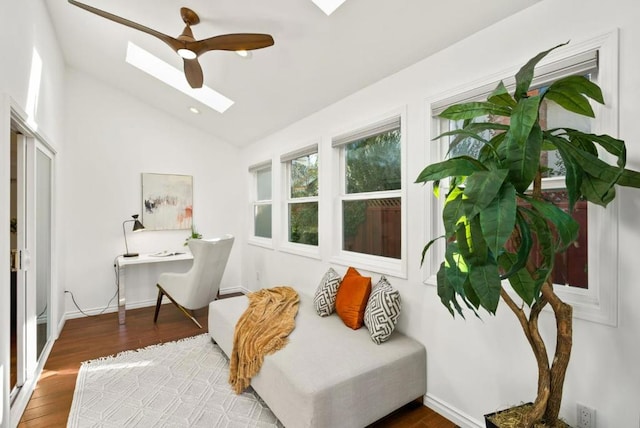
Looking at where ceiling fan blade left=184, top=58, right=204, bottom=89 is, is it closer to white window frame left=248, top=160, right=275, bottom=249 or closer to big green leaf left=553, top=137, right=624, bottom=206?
white window frame left=248, top=160, right=275, bottom=249

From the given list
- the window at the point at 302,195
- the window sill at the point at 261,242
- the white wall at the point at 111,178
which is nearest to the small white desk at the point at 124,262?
the white wall at the point at 111,178

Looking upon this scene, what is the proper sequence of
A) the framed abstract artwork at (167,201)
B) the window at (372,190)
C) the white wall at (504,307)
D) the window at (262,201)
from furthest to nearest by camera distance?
the window at (262,201), the framed abstract artwork at (167,201), the window at (372,190), the white wall at (504,307)

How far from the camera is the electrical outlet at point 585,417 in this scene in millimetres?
1437

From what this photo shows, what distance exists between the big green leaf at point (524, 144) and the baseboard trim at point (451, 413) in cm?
154

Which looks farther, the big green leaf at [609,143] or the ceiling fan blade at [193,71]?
the ceiling fan blade at [193,71]

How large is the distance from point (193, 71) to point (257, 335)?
2.03m

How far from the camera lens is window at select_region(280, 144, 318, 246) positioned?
3.54 metres

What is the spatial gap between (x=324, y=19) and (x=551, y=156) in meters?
1.59

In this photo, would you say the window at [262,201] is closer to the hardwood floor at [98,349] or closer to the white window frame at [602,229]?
the hardwood floor at [98,349]

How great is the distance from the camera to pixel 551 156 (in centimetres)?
165

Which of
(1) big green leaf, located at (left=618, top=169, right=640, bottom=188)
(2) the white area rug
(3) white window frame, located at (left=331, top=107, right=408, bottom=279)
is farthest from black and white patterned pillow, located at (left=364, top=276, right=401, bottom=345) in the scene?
(1) big green leaf, located at (left=618, top=169, right=640, bottom=188)

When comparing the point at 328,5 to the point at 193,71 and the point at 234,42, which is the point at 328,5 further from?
the point at 193,71

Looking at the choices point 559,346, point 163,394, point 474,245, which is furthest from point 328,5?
point 163,394

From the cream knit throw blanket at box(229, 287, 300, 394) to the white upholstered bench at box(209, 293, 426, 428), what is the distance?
7 cm
